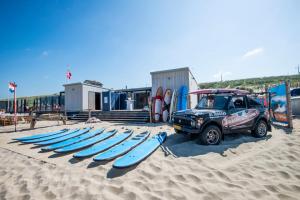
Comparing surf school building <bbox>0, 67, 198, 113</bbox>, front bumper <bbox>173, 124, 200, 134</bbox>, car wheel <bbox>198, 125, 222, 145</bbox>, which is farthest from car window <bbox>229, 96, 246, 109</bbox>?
surf school building <bbox>0, 67, 198, 113</bbox>

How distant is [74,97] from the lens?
17.4 metres

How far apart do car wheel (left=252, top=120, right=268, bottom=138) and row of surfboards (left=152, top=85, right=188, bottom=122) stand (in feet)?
16.6

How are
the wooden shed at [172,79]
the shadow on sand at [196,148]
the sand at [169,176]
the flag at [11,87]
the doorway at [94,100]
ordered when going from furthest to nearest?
the doorway at [94,100] < the wooden shed at [172,79] < the flag at [11,87] < the shadow on sand at [196,148] < the sand at [169,176]

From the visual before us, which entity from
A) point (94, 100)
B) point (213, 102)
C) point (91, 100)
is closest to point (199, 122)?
point (213, 102)

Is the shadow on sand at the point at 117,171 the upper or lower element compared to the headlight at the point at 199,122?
lower

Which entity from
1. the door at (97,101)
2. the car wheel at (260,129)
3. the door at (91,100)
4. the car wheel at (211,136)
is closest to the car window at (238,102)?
the car wheel at (260,129)

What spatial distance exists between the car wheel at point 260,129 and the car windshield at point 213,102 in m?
1.87

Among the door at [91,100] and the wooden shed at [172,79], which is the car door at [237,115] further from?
the door at [91,100]

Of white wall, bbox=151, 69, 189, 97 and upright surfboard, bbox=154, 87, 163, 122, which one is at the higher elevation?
white wall, bbox=151, 69, 189, 97

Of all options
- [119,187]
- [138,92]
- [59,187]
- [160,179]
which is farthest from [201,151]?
[138,92]

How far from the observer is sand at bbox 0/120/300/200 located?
8.56 ft

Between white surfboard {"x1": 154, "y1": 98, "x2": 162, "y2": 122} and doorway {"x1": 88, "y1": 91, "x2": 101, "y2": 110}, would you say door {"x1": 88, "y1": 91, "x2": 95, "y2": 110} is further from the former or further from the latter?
white surfboard {"x1": 154, "y1": 98, "x2": 162, "y2": 122}

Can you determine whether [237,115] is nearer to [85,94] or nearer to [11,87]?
[11,87]

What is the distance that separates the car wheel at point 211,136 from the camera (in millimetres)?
5059
